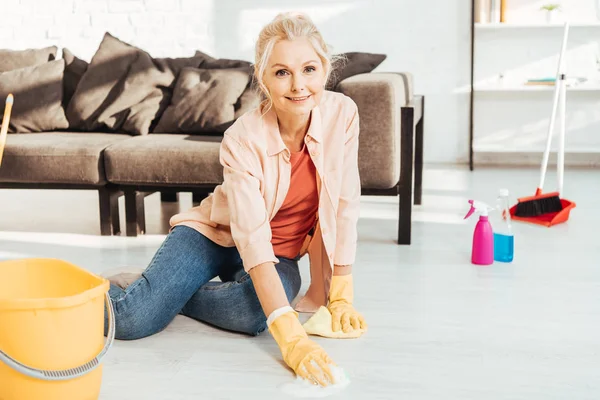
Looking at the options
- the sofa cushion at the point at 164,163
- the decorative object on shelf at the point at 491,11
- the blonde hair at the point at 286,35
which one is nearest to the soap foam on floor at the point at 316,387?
the blonde hair at the point at 286,35

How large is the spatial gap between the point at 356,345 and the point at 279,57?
2.45ft

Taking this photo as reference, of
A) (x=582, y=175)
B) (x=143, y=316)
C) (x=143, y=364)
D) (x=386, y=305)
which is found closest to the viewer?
(x=143, y=364)

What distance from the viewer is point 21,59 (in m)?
3.71

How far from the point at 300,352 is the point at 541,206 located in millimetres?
1969

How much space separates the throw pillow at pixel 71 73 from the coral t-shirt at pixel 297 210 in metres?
1.93

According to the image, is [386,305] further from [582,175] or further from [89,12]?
[89,12]

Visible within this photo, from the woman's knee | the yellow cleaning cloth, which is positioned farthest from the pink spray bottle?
the woman's knee

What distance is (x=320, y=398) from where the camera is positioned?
162 cm

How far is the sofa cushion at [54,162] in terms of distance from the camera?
3066mm

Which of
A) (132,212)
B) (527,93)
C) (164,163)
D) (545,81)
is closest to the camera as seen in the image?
(164,163)

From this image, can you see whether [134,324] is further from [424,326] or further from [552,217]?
[552,217]

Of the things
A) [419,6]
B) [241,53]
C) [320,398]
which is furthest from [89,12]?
[320,398]

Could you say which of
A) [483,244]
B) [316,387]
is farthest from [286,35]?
[483,244]

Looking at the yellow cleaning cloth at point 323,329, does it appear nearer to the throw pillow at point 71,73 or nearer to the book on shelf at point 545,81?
the throw pillow at point 71,73
